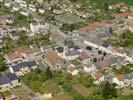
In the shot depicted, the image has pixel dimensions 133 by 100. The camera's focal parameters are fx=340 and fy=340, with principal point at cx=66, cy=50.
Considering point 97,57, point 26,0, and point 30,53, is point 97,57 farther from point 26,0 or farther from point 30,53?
point 26,0

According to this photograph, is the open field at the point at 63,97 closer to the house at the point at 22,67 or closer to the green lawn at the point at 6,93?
the green lawn at the point at 6,93

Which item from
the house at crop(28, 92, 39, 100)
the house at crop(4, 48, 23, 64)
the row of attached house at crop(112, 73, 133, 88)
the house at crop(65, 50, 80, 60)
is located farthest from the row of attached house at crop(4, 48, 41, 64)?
the row of attached house at crop(112, 73, 133, 88)

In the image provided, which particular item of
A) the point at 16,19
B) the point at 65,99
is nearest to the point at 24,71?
the point at 65,99

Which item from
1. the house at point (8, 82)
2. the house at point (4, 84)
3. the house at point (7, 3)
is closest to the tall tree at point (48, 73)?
the house at point (8, 82)

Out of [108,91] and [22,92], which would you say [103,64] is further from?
[22,92]

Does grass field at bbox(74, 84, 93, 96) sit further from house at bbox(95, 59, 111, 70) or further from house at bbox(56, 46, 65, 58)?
house at bbox(56, 46, 65, 58)

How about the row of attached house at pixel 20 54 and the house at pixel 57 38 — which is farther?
the house at pixel 57 38

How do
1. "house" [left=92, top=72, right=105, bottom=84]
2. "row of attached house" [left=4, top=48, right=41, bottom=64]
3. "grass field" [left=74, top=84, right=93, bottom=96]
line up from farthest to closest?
"row of attached house" [left=4, top=48, right=41, bottom=64] < "house" [left=92, top=72, right=105, bottom=84] < "grass field" [left=74, top=84, right=93, bottom=96]

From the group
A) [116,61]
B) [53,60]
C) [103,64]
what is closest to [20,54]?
[53,60]
